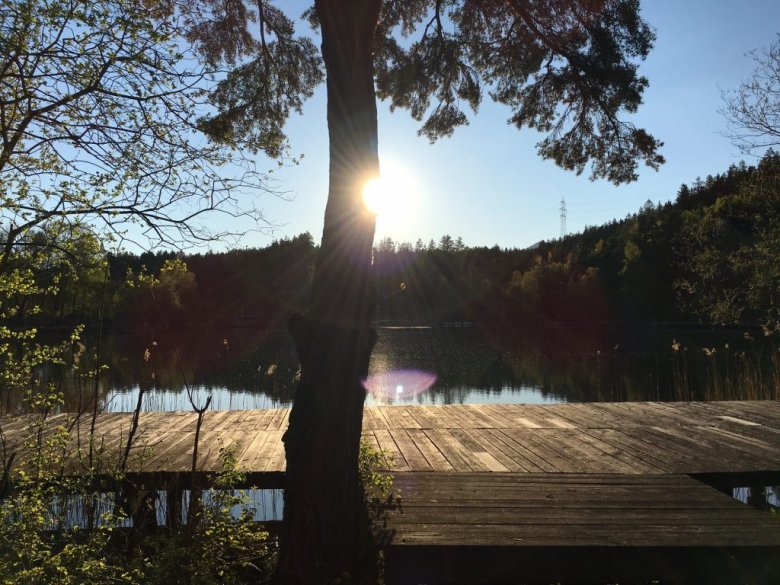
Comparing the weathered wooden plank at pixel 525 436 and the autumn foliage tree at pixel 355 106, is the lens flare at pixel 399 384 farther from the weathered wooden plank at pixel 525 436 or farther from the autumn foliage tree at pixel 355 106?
the autumn foliage tree at pixel 355 106

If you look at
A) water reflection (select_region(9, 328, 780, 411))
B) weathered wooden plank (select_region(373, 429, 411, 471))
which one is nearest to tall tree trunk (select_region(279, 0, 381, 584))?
weathered wooden plank (select_region(373, 429, 411, 471))

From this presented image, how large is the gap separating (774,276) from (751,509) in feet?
27.9

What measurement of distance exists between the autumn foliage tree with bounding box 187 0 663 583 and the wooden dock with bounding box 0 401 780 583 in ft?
1.45

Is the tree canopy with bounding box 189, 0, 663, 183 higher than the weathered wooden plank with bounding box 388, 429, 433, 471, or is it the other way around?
the tree canopy with bounding box 189, 0, 663, 183

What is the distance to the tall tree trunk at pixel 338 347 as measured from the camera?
8.36ft

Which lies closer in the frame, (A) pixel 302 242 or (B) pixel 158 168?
(B) pixel 158 168

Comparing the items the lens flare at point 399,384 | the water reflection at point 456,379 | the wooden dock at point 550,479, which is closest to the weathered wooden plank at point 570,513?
the wooden dock at point 550,479

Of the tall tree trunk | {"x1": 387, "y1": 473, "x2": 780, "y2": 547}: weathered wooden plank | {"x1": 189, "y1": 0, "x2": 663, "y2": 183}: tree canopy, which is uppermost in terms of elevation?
{"x1": 189, "y1": 0, "x2": 663, "y2": 183}: tree canopy

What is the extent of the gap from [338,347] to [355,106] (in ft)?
3.93

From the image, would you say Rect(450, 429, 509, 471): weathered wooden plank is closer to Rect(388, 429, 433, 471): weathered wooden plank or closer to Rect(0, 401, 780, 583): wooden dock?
Rect(0, 401, 780, 583): wooden dock

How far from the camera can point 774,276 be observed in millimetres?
9906

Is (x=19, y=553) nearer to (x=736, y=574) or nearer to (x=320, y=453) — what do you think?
(x=320, y=453)

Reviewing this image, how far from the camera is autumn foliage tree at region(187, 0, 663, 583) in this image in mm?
2578

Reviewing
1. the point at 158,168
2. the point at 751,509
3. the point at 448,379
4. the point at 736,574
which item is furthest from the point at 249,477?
the point at 448,379
